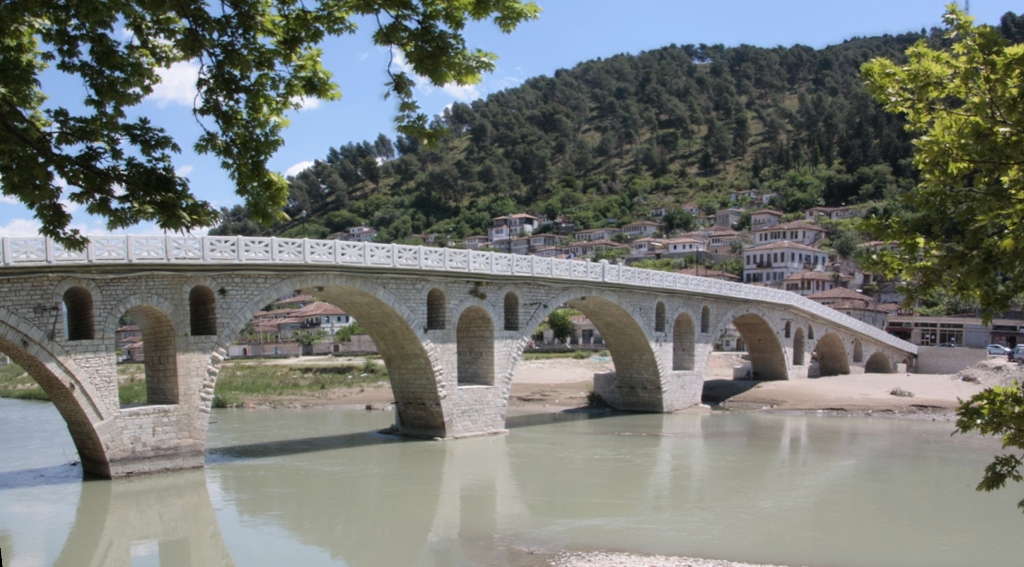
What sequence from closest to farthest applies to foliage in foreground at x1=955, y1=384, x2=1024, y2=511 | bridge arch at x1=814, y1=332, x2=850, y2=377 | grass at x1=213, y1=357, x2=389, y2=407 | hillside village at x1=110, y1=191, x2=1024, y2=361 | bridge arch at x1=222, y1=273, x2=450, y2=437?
foliage in foreground at x1=955, y1=384, x2=1024, y2=511 → bridge arch at x1=222, y1=273, x2=450, y2=437 → grass at x1=213, y1=357, x2=389, y2=407 → bridge arch at x1=814, y1=332, x2=850, y2=377 → hillside village at x1=110, y1=191, x2=1024, y2=361

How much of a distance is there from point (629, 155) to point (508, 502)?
94164mm

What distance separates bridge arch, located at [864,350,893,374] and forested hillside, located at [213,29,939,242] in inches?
1415

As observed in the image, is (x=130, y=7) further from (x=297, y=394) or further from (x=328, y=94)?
(x=297, y=394)

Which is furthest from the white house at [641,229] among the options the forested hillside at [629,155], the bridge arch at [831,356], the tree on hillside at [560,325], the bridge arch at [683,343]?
the bridge arch at [683,343]

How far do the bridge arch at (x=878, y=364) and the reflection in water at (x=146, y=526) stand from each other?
35.4 meters

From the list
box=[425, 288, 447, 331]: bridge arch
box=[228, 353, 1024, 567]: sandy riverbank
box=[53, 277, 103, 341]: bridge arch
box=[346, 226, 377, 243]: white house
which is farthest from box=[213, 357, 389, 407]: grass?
box=[346, 226, 377, 243]: white house

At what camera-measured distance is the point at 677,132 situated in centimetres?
10675

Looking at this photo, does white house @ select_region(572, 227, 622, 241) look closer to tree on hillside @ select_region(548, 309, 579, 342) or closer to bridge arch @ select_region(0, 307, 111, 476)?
tree on hillside @ select_region(548, 309, 579, 342)

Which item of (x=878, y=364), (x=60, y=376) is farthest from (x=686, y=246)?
(x=60, y=376)

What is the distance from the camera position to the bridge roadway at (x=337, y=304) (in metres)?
15.3

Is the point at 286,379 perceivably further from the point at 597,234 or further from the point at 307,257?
the point at 597,234

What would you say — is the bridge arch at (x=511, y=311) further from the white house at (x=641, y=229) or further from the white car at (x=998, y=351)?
the white house at (x=641, y=229)

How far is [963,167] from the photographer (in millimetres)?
5594

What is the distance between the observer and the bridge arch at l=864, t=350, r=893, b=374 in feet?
137
